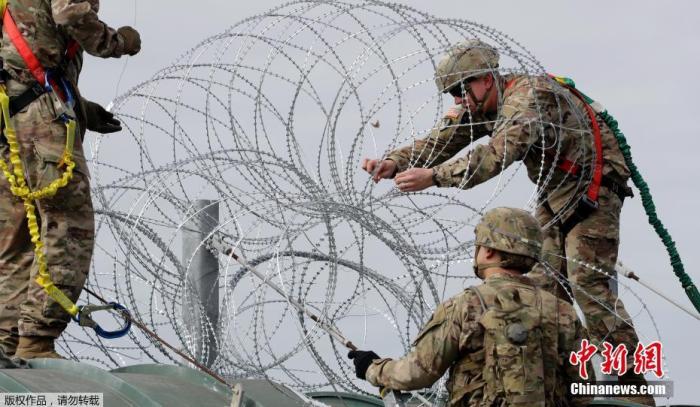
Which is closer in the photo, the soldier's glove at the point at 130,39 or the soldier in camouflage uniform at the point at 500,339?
the soldier in camouflage uniform at the point at 500,339

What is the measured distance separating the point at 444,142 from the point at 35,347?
3061mm

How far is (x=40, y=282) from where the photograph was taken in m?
7.42

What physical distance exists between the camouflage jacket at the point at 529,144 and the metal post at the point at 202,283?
3.80 ft

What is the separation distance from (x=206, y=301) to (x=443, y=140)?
5.93 ft

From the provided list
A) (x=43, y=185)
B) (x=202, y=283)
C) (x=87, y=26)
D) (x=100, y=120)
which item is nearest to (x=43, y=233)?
(x=43, y=185)

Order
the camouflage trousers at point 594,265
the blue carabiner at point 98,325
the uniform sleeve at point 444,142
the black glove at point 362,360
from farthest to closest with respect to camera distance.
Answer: the uniform sleeve at point 444,142
the camouflage trousers at point 594,265
the blue carabiner at point 98,325
the black glove at point 362,360

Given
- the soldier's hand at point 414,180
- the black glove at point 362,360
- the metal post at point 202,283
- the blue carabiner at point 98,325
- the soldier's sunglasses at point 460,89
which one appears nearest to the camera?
the black glove at point 362,360

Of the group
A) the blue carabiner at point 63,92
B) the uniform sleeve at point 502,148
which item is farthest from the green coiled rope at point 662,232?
the blue carabiner at point 63,92

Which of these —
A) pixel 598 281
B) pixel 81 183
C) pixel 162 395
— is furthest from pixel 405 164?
pixel 162 395

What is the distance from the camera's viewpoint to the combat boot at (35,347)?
748cm

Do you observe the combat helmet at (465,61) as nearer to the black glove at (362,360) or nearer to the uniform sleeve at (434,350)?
the black glove at (362,360)

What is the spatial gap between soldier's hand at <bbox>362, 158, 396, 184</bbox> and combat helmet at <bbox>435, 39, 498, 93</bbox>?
0.54m

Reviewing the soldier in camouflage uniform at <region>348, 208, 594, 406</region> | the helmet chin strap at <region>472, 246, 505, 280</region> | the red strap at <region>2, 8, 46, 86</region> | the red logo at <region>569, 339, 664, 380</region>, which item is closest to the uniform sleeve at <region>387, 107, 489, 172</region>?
the red logo at <region>569, 339, 664, 380</region>

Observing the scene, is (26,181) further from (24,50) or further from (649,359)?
(649,359)
